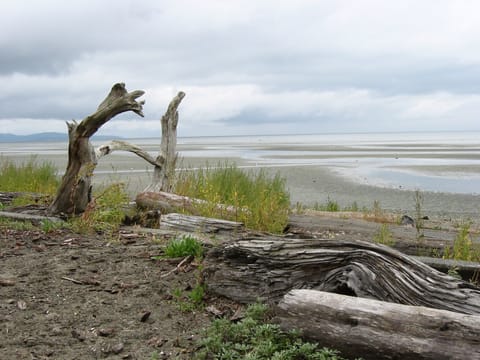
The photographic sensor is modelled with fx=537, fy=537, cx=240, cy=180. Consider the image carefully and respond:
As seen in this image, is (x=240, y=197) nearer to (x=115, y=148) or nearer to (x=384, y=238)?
(x=115, y=148)

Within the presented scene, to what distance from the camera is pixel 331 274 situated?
14.9 ft

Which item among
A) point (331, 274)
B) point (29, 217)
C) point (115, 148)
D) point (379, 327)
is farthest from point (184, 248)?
point (115, 148)

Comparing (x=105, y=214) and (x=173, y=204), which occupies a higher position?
(x=173, y=204)

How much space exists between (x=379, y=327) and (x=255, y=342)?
92 centimetres

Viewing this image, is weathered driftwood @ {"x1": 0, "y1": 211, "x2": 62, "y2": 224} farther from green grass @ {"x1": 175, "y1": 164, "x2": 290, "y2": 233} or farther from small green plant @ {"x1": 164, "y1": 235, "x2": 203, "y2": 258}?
small green plant @ {"x1": 164, "y1": 235, "x2": 203, "y2": 258}

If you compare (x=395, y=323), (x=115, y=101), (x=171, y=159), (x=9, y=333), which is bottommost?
(x=9, y=333)

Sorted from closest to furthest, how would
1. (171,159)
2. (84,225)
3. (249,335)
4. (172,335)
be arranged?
(249,335) → (172,335) → (84,225) → (171,159)

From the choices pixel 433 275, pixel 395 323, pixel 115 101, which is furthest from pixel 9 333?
pixel 115 101

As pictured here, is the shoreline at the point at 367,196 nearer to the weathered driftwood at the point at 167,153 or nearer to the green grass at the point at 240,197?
the weathered driftwood at the point at 167,153

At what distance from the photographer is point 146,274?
5.65 meters

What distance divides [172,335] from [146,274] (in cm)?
132

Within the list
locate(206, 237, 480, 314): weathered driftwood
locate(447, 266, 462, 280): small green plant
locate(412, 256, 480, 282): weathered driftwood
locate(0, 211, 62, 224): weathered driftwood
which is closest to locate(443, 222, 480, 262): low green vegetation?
locate(412, 256, 480, 282): weathered driftwood

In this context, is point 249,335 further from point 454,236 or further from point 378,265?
point 454,236

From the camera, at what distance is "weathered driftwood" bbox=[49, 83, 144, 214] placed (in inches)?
350
